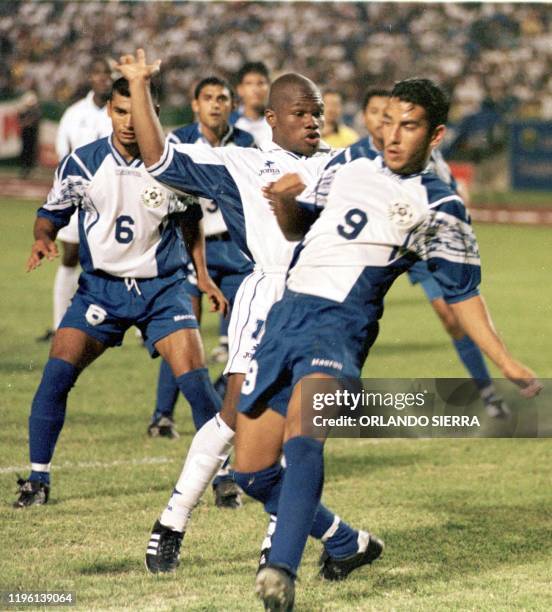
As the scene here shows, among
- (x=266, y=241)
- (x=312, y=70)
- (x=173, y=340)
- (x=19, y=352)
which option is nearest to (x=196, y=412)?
(x=173, y=340)

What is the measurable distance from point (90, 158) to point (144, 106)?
1380 mm

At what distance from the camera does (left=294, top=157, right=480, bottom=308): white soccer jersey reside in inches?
161

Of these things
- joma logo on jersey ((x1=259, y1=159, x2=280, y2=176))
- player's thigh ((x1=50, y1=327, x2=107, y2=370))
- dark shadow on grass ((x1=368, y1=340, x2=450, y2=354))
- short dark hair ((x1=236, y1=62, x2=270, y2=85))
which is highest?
short dark hair ((x1=236, y1=62, x2=270, y2=85))

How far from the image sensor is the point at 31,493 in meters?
5.68

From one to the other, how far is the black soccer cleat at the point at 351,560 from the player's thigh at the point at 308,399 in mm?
779

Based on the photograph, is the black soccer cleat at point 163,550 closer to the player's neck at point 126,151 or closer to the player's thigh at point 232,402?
the player's thigh at point 232,402

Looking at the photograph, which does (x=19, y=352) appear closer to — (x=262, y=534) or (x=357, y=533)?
(x=262, y=534)

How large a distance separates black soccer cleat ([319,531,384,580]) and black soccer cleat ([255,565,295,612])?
812 mm

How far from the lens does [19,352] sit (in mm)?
9898

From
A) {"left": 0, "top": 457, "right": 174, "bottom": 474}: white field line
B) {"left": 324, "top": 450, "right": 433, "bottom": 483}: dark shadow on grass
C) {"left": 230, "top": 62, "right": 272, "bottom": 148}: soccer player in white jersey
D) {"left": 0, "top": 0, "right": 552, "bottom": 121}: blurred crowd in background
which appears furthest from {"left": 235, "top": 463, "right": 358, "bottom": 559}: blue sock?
{"left": 0, "top": 0, "right": 552, "bottom": 121}: blurred crowd in background

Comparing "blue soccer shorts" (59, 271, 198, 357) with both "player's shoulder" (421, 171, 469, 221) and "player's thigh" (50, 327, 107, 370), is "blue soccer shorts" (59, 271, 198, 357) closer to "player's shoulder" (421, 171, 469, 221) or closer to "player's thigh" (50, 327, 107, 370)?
"player's thigh" (50, 327, 107, 370)

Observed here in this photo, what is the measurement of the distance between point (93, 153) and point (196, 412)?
124 cm

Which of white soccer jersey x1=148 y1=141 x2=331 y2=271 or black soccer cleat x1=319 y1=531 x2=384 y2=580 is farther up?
white soccer jersey x1=148 y1=141 x2=331 y2=271

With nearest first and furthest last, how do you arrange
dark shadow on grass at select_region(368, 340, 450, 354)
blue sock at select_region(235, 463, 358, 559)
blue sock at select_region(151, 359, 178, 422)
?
blue sock at select_region(235, 463, 358, 559), blue sock at select_region(151, 359, 178, 422), dark shadow on grass at select_region(368, 340, 450, 354)
